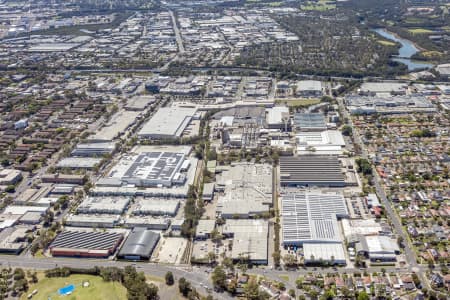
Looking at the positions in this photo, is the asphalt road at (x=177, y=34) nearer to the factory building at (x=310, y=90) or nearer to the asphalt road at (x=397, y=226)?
the factory building at (x=310, y=90)

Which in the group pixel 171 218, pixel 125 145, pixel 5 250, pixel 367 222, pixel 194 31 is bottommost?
pixel 5 250

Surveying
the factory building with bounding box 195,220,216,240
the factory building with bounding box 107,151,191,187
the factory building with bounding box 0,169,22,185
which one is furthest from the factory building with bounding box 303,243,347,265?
the factory building with bounding box 0,169,22,185

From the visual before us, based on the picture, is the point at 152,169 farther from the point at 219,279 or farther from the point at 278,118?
the point at 278,118

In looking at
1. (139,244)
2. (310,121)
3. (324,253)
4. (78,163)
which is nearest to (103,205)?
(139,244)

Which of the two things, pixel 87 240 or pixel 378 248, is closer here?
pixel 378 248

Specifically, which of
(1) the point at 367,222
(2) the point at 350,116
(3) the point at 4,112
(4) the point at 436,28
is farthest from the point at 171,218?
(4) the point at 436,28

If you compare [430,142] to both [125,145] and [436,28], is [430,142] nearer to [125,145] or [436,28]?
[125,145]

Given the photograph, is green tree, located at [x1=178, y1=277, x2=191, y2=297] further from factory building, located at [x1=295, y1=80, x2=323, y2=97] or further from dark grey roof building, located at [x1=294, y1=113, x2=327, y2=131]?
factory building, located at [x1=295, y1=80, x2=323, y2=97]
